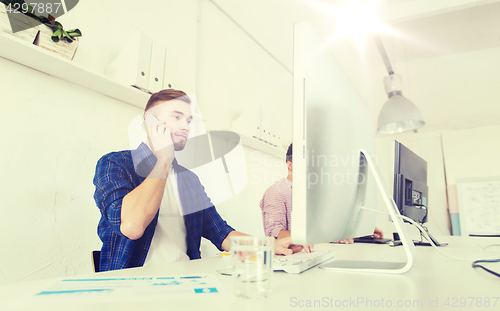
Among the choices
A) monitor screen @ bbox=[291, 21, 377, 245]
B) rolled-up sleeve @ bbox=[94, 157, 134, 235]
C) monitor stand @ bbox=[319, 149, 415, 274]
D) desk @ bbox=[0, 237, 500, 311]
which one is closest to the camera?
desk @ bbox=[0, 237, 500, 311]

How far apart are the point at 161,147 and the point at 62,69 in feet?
1.76

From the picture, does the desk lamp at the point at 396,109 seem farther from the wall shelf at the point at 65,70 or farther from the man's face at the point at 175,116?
the wall shelf at the point at 65,70

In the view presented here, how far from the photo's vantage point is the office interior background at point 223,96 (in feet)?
3.82

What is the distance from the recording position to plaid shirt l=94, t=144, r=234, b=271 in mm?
1070

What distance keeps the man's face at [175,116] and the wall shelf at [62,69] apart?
6.3 inches

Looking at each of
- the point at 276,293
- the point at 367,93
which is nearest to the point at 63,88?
the point at 276,293

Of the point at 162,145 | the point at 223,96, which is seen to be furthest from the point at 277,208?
the point at 223,96

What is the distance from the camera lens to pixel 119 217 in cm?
104

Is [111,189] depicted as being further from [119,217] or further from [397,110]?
[397,110]

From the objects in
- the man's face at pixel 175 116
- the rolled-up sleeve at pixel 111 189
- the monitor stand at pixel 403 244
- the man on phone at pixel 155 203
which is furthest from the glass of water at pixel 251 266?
the man's face at pixel 175 116

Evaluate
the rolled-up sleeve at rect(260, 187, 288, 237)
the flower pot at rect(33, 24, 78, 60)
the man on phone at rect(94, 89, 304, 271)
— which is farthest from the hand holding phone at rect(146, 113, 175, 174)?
the rolled-up sleeve at rect(260, 187, 288, 237)

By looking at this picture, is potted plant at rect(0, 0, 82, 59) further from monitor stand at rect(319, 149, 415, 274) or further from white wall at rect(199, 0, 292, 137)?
monitor stand at rect(319, 149, 415, 274)

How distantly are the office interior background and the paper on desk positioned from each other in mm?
829

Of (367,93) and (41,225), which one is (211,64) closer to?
(41,225)
